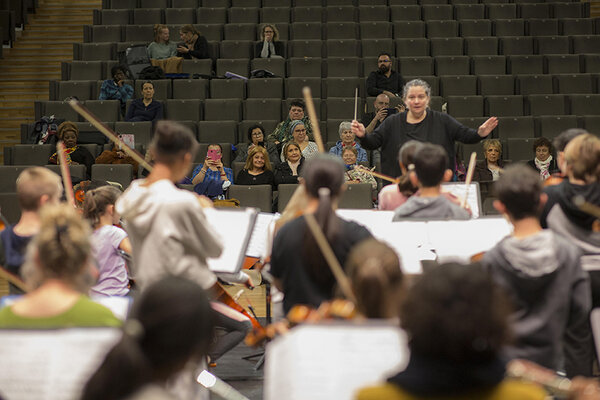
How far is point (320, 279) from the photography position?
2236 millimetres

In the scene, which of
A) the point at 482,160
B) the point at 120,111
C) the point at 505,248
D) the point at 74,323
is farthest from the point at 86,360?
the point at 120,111

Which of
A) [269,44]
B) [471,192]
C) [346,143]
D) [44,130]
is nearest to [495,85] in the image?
[346,143]

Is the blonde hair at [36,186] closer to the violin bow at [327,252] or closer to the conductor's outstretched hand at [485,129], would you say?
the violin bow at [327,252]

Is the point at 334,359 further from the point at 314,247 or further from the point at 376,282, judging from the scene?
the point at 314,247

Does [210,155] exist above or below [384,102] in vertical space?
below

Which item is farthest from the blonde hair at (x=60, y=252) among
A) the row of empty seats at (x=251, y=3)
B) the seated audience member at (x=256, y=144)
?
the row of empty seats at (x=251, y=3)

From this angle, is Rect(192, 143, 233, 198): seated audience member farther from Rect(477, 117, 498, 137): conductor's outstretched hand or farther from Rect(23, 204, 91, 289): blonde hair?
Rect(23, 204, 91, 289): blonde hair

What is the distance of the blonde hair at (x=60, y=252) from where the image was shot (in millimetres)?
1904

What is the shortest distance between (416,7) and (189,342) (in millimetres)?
7607

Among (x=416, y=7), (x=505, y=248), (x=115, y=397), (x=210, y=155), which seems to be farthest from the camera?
(x=416, y=7)

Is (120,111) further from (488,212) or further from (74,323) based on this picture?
(74,323)

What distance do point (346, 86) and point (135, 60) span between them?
2.06m

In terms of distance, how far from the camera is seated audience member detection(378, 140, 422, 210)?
10.5 feet

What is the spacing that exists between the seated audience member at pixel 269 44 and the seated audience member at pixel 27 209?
544 centimetres
